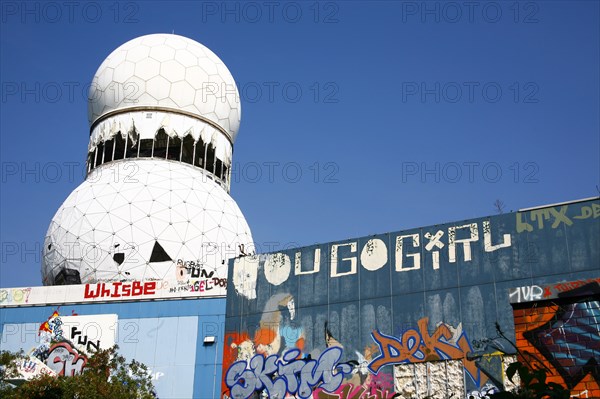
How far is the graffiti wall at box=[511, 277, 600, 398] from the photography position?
796 inches

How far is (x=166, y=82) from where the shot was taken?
37.2 m

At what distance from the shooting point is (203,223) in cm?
3425

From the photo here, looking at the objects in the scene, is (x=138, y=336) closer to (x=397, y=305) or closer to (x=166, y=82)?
(x=397, y=305)

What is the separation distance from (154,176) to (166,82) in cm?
522

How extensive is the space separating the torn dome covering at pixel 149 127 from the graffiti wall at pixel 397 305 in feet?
34.3

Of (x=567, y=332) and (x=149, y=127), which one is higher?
(x=149, y=127)

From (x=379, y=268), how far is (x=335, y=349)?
304cm

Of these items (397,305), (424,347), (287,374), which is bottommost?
(287,374)

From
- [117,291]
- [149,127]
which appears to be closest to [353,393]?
[117,291]

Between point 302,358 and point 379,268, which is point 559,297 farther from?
point 302,358

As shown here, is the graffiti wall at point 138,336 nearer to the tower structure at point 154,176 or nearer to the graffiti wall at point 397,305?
the graffiti wall at point 397,305

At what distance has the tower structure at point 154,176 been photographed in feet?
108

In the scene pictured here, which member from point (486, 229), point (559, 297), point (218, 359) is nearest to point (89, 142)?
point (218, 359)

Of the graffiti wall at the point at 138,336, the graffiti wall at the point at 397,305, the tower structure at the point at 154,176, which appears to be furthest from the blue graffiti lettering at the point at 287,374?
the tower structure at the point at 154,176
